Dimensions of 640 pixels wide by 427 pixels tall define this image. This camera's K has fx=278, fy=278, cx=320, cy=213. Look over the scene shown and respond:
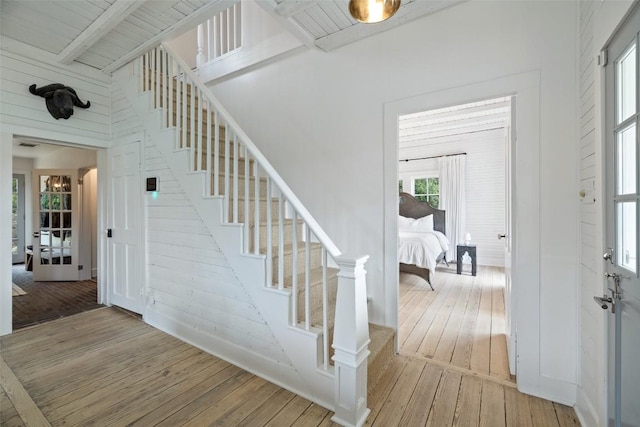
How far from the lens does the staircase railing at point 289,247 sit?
1603 mm

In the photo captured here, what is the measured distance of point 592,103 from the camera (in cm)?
154

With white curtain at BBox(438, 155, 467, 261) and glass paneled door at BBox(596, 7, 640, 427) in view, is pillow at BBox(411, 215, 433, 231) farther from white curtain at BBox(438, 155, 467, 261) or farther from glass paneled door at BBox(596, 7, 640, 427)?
glass paneled door at BBox(596, 7, 640, 427)

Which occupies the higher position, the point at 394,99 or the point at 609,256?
the point at 394,99

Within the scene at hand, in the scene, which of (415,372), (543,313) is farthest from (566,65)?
(415,372)

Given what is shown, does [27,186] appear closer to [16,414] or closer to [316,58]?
[16,414]

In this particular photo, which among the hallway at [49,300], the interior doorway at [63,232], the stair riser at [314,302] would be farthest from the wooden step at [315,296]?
the interior doorway at [63,232]

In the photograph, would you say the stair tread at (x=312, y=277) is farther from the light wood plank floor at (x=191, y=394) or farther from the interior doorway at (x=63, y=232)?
the interior doorway at (x=63, y=232)

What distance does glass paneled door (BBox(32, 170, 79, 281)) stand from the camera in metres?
4.70

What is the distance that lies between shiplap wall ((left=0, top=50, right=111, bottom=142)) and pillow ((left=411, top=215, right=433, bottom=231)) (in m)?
5.40

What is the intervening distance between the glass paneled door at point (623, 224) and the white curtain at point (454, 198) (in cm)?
503

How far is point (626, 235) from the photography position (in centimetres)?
120

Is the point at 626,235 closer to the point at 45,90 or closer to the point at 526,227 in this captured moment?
the point at 526,227

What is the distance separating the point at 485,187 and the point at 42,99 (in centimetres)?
723

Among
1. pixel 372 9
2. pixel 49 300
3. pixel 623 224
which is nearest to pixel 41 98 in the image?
pixel 49 300
